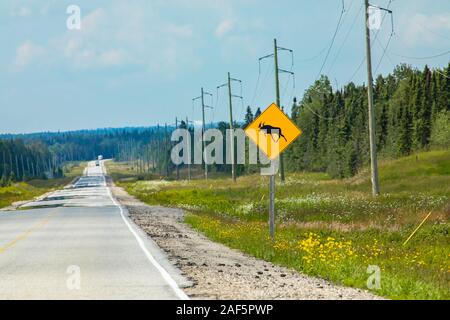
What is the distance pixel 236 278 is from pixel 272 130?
6503mm

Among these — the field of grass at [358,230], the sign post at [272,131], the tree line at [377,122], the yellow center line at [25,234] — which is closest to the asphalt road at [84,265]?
the yellow center line at [25,234]

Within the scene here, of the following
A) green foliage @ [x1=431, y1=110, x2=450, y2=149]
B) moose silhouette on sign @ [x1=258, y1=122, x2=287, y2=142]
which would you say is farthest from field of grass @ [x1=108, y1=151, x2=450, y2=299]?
green foliage @ [x1=431, y1=110, x2=450, y2=149]

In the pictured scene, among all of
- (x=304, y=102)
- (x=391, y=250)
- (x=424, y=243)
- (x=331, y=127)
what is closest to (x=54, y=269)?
(x=391, y=250)

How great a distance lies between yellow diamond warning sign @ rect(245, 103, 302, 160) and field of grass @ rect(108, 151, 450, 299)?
242 centimetres

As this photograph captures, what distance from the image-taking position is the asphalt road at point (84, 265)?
40.5ft

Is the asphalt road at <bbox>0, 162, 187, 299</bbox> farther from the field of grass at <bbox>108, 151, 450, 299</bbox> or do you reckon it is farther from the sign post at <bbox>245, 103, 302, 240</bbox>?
the sign post at <bbox>245, 103, 302, 240</bbox>

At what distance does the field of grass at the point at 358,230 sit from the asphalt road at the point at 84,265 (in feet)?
9.12

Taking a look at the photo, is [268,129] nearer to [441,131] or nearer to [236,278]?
[236,278]

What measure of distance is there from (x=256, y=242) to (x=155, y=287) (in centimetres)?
860

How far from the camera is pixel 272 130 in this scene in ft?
65.4

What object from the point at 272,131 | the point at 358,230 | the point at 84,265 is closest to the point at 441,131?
the point at 358,230

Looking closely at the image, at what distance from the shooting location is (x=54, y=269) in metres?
16.0

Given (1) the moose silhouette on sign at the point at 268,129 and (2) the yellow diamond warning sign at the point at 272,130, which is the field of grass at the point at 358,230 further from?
(1) the moose silhouette on sign at the point at 268,129
